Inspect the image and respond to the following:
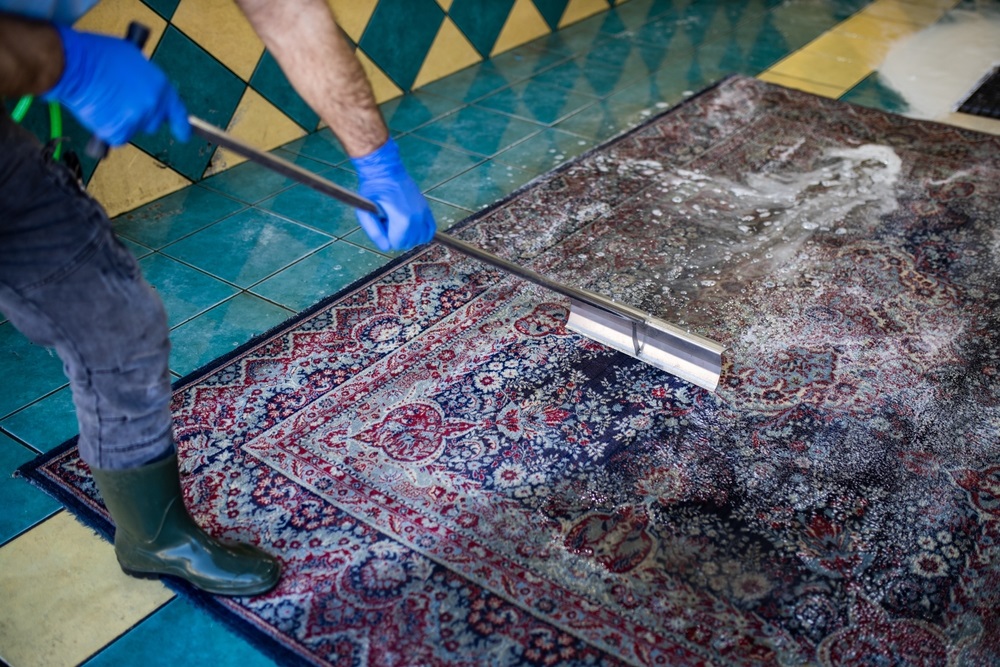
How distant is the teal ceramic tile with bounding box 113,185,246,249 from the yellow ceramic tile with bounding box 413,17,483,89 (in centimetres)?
112

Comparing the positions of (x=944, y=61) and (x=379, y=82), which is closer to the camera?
(x=379, y=82)

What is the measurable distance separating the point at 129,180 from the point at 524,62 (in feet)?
5.81

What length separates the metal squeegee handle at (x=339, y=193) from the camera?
4.06 feet

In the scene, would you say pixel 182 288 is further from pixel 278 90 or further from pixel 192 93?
pixel 278 90

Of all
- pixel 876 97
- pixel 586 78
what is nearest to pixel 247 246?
pixel 586 78

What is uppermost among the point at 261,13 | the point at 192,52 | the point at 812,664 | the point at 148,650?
the point at 261,13

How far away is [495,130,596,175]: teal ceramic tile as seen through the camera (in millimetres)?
2834

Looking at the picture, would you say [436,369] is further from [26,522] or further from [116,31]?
[116,31]

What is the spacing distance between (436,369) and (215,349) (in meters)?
0.51

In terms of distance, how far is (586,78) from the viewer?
3.51 meters

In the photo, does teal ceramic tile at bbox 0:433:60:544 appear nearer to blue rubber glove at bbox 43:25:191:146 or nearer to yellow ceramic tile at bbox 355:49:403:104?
blue rubber glove at bbox 43:25:191:146

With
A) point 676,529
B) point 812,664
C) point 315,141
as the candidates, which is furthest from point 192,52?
point 812,664

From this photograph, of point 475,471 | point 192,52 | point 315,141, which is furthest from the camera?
point 315,141

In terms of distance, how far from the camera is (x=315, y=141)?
304 cm
